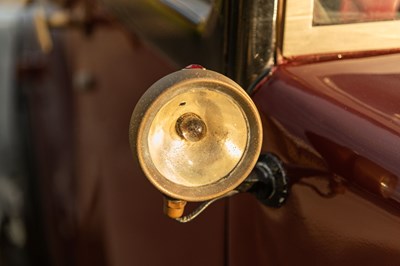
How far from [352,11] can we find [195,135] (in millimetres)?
→ 401

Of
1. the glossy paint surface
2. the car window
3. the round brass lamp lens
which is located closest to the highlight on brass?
the round brass lamp lens

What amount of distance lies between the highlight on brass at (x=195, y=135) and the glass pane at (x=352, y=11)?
29cm

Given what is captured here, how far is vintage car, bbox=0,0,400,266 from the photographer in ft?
3.27

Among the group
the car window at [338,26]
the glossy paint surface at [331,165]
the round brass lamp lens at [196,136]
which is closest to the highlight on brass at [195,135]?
the round brass lamp lens at [196,136]

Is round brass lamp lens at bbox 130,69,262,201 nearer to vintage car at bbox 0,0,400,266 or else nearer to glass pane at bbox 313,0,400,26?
vintage car at bbox 0,0,400,266

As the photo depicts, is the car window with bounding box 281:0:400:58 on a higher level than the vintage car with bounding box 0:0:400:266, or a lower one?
higher

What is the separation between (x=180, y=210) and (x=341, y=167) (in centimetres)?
23

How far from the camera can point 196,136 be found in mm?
1021

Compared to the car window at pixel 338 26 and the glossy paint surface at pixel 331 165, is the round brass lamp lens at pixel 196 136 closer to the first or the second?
the glossy paint surface at pixel 331 165

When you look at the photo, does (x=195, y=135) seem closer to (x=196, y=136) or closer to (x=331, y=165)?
(x=196, y=136)

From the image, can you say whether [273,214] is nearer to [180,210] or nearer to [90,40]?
[180,210]

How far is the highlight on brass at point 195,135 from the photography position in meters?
0.97

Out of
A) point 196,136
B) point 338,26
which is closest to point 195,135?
point 196,136

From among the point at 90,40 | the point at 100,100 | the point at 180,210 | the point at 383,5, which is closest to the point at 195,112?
the point at 180,210
